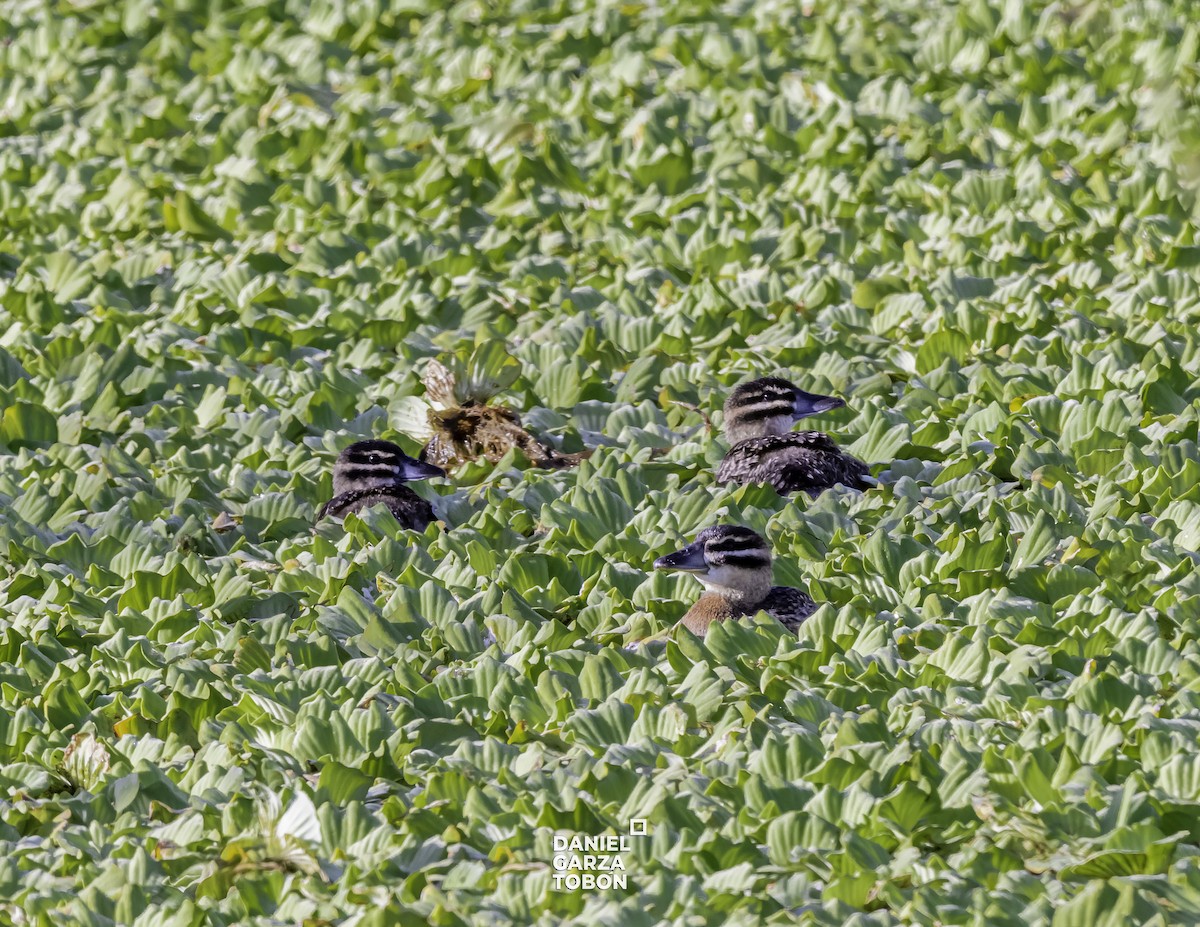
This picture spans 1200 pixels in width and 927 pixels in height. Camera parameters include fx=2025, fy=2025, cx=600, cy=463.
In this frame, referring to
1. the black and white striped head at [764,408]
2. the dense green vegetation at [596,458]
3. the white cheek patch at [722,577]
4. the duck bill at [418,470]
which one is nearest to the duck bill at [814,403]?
the black and white striped head at [764,408]

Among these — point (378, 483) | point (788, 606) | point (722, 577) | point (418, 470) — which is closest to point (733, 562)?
point (722, 577)

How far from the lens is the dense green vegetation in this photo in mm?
5453

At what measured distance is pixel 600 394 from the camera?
9234 mm

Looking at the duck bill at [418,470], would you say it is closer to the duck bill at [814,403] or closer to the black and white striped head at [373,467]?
the black and white striped head at [373,467]

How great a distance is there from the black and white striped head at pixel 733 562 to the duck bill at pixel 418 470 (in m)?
1.63

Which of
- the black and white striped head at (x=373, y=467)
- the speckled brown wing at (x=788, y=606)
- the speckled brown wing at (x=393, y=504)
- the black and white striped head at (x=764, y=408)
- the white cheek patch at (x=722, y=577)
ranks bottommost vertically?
the speckled brown wing at (x=788, y=606)

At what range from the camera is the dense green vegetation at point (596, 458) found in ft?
17.9

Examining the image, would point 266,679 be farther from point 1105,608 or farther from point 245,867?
point 1105,608

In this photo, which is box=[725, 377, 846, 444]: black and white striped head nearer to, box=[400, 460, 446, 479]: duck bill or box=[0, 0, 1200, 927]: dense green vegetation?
box=[0, 0, 1200, 927]: dense green vegetation

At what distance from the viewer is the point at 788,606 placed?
22.6ft

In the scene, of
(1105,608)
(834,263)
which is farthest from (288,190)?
(1105,608)

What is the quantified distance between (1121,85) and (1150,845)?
27.3 feet

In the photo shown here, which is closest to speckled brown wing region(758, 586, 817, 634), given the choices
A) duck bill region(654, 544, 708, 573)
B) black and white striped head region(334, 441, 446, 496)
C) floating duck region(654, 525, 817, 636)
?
floating duck region(654, 525, 817, 636)

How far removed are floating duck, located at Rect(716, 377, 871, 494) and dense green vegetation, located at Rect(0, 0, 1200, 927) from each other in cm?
14
